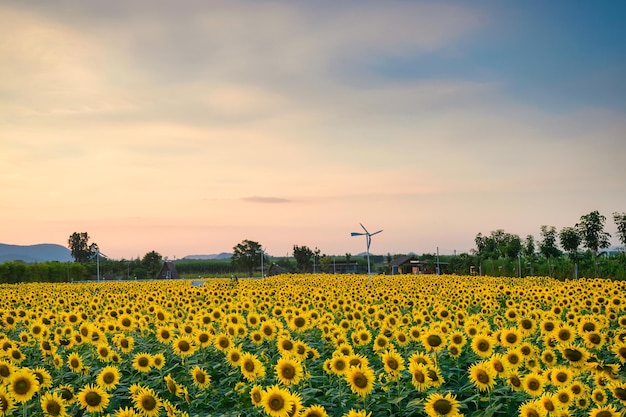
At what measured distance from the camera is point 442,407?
6289 mm

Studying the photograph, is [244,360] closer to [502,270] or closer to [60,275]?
[502,270]

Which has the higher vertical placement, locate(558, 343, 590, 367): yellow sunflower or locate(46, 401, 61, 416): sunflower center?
locate(558, 343, 590, 367): yellow sunflower

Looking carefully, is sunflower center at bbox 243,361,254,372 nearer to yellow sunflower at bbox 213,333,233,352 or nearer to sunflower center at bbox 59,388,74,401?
yellow sunflower at bbox 213,333,233,352

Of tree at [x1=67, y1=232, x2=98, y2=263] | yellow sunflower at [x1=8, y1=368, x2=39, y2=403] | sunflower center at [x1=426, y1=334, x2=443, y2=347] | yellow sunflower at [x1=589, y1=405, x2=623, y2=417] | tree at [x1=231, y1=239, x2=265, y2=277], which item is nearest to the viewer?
yellow sunflower at [x1=589, y1=405, x2=623, y2=417]

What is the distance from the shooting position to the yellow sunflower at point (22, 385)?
7.83 metres

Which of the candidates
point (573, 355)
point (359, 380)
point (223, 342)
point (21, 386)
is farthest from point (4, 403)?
point (573, 355)

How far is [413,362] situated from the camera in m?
7.87

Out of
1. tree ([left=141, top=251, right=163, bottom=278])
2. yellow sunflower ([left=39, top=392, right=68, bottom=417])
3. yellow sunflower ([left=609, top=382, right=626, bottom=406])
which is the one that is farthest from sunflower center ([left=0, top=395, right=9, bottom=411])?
tree ([left=141, top=251, right=163, bottom=278])

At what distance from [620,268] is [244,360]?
46.3 meters

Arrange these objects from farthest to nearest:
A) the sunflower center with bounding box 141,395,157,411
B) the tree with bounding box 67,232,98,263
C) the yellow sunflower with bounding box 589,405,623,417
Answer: the tree with bounding box 67,232,98,263 < the sunflower center with bounding box 141,395,157,411 < the yellow sunflower with bounding box 589,405,623,417

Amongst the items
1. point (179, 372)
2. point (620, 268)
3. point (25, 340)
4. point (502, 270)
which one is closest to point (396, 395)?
point (179, 372)

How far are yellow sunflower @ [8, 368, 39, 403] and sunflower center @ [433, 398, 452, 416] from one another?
204 inches

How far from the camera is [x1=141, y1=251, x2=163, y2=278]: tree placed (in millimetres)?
107725

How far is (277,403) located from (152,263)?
108 meters
